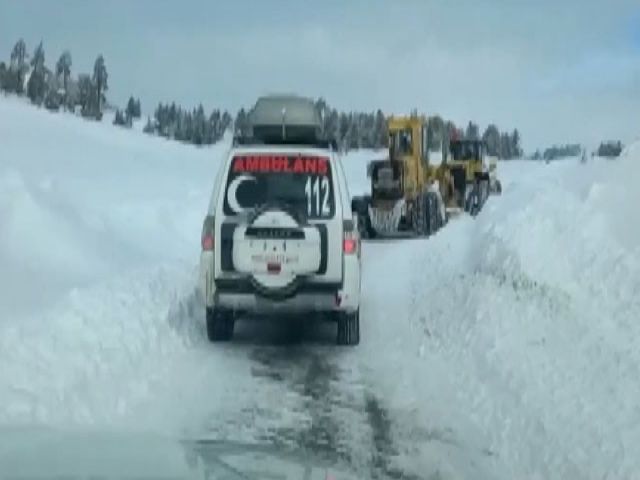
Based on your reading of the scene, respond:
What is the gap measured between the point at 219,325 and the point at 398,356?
2084 millimetres

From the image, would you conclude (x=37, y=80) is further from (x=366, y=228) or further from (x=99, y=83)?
(x=366, y=228)

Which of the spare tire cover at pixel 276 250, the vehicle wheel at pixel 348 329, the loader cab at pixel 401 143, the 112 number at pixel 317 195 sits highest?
the loader cab at pixel 401 143

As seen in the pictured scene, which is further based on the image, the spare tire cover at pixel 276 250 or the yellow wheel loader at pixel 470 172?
the yellow wheel loader at pixel 470 172

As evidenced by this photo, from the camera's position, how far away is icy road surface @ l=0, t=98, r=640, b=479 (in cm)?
860

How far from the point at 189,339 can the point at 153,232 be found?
14.6m

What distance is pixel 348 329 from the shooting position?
42.5 ft

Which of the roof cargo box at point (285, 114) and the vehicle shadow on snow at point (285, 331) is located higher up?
the roof cargo box at point (285, 114)

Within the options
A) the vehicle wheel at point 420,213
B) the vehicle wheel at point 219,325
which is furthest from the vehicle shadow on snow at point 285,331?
the vehicle wheel at point 420,213

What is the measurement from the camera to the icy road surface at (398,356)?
860 cm

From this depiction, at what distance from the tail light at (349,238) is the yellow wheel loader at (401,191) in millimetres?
17906

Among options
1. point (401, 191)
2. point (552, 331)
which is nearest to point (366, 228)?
point (401, 191)

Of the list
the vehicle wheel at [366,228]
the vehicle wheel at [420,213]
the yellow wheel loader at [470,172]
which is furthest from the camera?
the yellow wheel loader at [470,172]

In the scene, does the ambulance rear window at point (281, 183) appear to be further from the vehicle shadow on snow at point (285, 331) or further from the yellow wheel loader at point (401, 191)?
the yellow wheel loader at point (401, 191)

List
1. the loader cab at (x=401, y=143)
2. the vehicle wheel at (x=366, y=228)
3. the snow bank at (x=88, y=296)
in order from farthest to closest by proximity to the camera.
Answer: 1. the loader cab at (x=401, y=143)
2. the vehicle wheel at (x=366, y=228)
3. the snow bank at (x=88, y=296)
